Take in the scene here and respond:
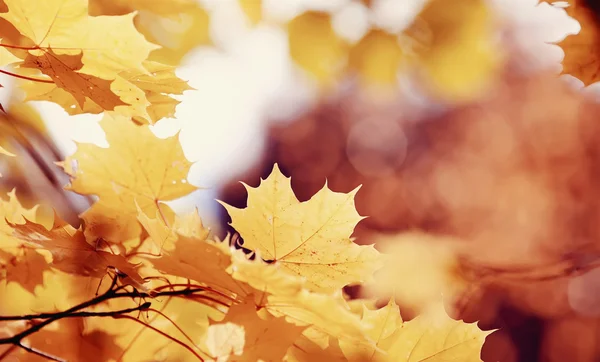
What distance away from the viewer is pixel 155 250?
0.65m

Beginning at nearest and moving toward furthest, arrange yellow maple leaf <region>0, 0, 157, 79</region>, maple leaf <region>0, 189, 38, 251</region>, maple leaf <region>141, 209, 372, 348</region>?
1. maple leaf <region>141, 209, 372, 348</region>
2. yellow maple leaf <region>0, 0, 157, 79</region>
3. maple leaf <region>0, 189, 38, 251</region>

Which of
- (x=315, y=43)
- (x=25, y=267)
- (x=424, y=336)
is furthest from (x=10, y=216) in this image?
(x=315, y=43)

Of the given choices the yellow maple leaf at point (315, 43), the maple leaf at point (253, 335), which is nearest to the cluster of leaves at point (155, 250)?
the maple leaf at point (253, 335)

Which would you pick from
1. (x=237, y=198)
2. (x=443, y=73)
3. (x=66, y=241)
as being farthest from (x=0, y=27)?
(x=237, y=198)

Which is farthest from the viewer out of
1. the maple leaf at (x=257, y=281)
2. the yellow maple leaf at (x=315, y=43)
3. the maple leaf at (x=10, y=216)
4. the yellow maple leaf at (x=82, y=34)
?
the yellow maple leaf at (x=315, y=43)

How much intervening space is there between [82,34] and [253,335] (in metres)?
0.40

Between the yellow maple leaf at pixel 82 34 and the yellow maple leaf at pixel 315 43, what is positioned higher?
the yellow maple leaf at pixel 82 34

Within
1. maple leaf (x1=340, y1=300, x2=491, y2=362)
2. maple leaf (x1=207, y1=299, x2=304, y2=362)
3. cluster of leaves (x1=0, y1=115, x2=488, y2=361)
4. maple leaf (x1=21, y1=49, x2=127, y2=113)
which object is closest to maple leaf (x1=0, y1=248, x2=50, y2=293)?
cluster of leaves (x1=0, y1=115, x2=488, y2=361)

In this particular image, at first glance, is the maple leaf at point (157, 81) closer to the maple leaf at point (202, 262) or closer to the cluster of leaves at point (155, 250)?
the cluster of leaves at point (155, 250)

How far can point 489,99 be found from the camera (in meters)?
3.64

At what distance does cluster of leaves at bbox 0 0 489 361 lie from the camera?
1.40ft

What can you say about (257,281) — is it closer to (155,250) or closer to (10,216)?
(155,250)

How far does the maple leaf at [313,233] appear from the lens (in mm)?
518

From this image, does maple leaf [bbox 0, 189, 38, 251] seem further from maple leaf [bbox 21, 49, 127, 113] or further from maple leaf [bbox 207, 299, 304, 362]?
maple leaf [bbox 207, 299, 304, 362]
